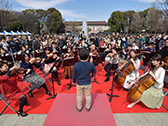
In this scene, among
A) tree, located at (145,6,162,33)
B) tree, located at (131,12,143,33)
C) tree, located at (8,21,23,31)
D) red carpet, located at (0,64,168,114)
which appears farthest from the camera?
tree, located at (131,12,143,33)

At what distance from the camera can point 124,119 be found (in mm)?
3057

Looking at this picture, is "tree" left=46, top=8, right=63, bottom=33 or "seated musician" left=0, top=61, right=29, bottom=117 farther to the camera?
"tree" left=46, top=8, right=63, bottom=33

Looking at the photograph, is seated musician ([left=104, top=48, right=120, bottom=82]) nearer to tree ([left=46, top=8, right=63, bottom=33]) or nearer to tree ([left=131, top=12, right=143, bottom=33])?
tree ([left=131, top=12, right=143, bottom=33])

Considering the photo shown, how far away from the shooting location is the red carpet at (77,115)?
2500 millimetres

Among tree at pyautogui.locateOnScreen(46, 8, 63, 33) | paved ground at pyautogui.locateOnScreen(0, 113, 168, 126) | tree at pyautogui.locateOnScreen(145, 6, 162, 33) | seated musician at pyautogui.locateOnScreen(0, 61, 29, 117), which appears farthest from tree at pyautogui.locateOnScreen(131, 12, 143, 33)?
seated musician at pyautogui.locateOnScreen(0, 61, 29, 117)

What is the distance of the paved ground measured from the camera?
2.92 metres

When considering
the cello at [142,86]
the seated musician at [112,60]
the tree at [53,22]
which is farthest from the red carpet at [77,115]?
→ the tree at [53,22]

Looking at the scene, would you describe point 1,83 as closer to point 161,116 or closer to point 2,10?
point 161,116

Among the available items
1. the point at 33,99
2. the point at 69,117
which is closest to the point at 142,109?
the point at 69,117

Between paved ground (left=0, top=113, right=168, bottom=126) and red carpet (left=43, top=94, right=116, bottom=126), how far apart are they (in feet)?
1.61

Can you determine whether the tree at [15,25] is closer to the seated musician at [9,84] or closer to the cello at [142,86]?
the seated musician at [9,84]

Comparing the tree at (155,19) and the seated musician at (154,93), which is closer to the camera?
the seated musician at (154,93)

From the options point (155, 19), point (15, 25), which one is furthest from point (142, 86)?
point (15, 25)

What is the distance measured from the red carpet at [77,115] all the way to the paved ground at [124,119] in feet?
1.61
